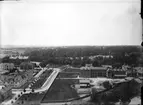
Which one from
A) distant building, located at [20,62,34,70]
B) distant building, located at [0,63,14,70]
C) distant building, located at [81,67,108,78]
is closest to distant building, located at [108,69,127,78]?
distant building, located at [81,67,108,78]

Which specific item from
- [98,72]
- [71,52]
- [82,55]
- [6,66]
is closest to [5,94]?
[6,66]

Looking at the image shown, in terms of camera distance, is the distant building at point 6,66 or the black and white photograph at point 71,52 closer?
the black and white photograph at point 71,52

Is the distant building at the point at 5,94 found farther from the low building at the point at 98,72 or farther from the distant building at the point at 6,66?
the low building at the point at 98,72

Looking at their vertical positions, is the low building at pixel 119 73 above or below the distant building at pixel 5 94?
above

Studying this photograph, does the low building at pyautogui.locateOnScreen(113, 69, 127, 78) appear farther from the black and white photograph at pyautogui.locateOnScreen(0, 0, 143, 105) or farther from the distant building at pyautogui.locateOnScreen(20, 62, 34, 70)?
the distant building at pyautogui.locateOnScreen(20, 62, 34, 70)

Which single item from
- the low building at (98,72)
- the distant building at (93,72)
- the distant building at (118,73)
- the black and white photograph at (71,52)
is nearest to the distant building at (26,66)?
the black and white photograph at (71,52)

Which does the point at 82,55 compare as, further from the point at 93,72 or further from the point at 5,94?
the point at 5,94

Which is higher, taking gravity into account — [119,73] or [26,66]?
[26,66]

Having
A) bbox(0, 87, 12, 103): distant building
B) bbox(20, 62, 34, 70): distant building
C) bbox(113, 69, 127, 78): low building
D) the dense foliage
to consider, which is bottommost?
bbox(0, 87, 12, 103): distant building

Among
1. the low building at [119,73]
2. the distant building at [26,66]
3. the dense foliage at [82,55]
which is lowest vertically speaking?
the low building at [119,73]
